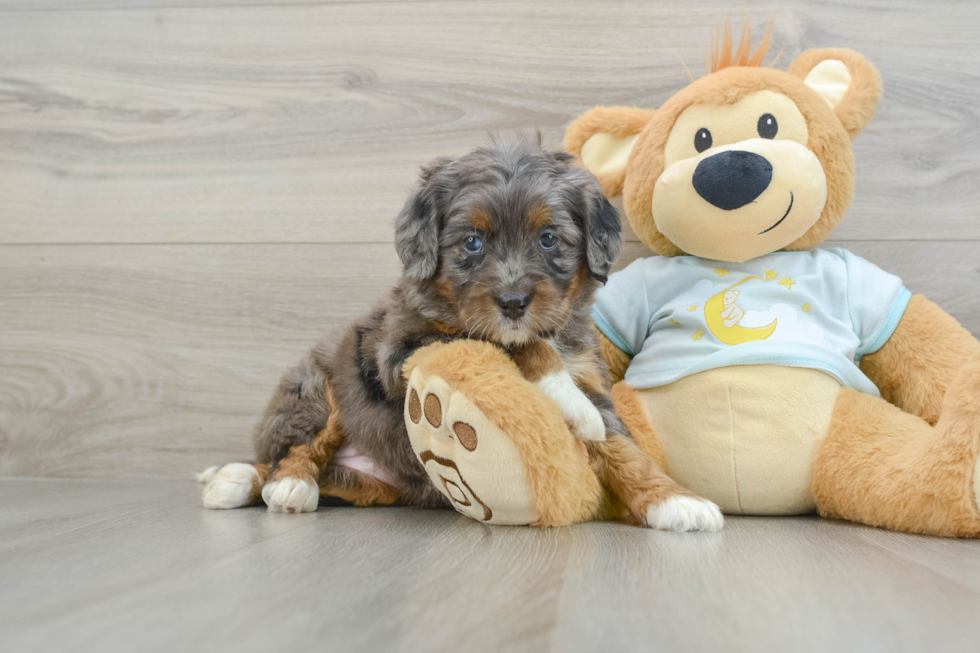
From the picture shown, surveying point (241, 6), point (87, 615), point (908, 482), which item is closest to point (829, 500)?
point (908, 482)

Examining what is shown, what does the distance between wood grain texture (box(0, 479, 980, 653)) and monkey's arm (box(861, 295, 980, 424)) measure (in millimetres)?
430

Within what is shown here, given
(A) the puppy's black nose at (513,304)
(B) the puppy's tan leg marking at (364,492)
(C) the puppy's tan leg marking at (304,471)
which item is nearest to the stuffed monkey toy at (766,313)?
(A) the puppy's black nose at (513,304)

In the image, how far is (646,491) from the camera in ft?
4.94

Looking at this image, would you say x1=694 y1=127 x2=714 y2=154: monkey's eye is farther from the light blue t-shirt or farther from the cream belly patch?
the cream belly patch

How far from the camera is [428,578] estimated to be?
1098 millimetres

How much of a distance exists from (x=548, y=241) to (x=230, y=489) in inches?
42.0

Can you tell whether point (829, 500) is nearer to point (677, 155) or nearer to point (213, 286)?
point (677, 155)

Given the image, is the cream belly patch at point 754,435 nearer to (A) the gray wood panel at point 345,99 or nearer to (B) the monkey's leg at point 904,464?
(B) the monkey's leg at point 904,464

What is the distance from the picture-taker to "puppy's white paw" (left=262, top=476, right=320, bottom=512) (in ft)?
5.72

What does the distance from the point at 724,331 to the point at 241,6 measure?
1948mm

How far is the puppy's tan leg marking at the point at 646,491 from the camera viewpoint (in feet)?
4.67

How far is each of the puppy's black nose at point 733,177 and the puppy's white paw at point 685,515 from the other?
29.0 inches

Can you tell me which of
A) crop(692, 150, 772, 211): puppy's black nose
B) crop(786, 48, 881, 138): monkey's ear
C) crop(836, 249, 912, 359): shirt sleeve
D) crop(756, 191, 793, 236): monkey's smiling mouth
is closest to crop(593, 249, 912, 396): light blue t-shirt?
crop(836, 249, 912, 359): shirt sleeve

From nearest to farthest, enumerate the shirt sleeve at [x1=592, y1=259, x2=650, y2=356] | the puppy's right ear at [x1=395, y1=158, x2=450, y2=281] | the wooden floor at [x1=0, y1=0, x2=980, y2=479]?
the puppy's right ear at [x1=395, y1=158, x2=450, y2=281] → the shirt sleeve at [x1=592, y1=259, x2=650, y2=356] → the wooden floor at [x1=0, y1=0, x2=980, y2=479]
